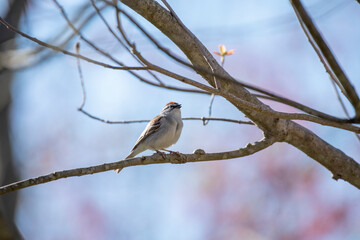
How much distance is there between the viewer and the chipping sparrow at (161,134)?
18.7 ft

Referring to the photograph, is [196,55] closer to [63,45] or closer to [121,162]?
[121,162]

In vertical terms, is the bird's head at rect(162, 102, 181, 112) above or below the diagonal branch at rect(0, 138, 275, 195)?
above

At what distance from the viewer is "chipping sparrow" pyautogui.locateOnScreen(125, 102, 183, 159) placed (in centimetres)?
570

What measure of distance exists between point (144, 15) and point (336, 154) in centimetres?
182

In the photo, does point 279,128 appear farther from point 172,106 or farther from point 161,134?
point 172,106

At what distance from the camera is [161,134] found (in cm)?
573

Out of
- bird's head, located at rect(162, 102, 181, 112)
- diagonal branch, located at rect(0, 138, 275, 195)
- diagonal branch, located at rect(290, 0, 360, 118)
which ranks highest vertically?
bird's head, located at rect(162, 102, 181, 112)

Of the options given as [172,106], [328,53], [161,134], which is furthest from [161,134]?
[328,53]

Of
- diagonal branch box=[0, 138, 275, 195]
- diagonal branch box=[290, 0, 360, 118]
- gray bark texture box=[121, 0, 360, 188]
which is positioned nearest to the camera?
diagonal branch box=[290, 0, 360, 118]

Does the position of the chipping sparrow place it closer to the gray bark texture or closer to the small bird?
the small bird

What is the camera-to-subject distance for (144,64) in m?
2.30

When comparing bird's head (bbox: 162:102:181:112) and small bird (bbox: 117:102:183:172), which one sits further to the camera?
bird's head (bbox: 162:102:181:112)

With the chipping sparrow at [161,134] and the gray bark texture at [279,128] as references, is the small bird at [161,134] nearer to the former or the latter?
the chipping sparrow at [161,134]

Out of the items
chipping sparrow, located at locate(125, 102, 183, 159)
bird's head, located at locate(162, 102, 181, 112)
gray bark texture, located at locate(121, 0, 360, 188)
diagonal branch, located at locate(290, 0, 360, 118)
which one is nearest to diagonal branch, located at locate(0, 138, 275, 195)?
gray bark texture, located at locate(121, 0, 360, 188)
